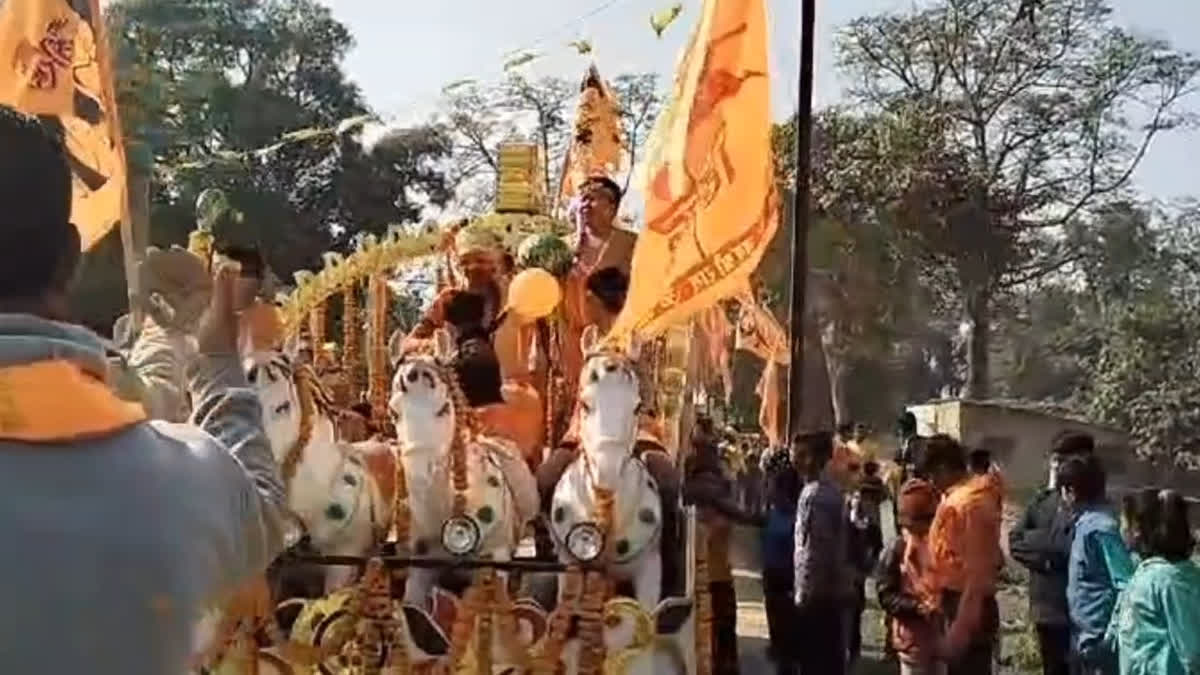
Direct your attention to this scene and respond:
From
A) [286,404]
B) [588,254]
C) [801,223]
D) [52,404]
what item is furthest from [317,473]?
[52,404]

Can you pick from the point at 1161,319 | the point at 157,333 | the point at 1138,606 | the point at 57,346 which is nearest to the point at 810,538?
the point at 1138,606

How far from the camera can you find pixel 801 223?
34.3 feet

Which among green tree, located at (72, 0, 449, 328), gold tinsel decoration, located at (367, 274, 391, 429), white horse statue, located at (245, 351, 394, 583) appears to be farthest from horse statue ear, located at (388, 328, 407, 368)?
green tree, located at (72, 0, 449, 328)

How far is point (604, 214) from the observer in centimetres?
921

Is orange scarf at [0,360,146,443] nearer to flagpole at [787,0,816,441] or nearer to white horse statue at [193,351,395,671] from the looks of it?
white horse statue at [193,351,395,671]

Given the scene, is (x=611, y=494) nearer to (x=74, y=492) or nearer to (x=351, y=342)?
(x=351, y=342)

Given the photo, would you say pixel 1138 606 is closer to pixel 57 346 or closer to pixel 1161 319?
pixel 57 346

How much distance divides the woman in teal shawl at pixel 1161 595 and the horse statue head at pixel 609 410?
1.86 meters

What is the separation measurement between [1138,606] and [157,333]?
409 centimetres

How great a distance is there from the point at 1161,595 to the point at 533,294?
3674 millimetres

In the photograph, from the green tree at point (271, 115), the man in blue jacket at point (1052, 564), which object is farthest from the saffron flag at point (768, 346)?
the green tree at point (271, 115)

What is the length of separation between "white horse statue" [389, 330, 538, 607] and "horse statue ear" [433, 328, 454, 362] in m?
0.37

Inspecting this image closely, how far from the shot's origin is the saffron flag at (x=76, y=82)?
7.54 m

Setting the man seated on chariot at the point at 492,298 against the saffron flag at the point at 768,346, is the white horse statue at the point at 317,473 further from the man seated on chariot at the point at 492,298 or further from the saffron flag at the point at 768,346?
the saffron flag at the point at 768,346
